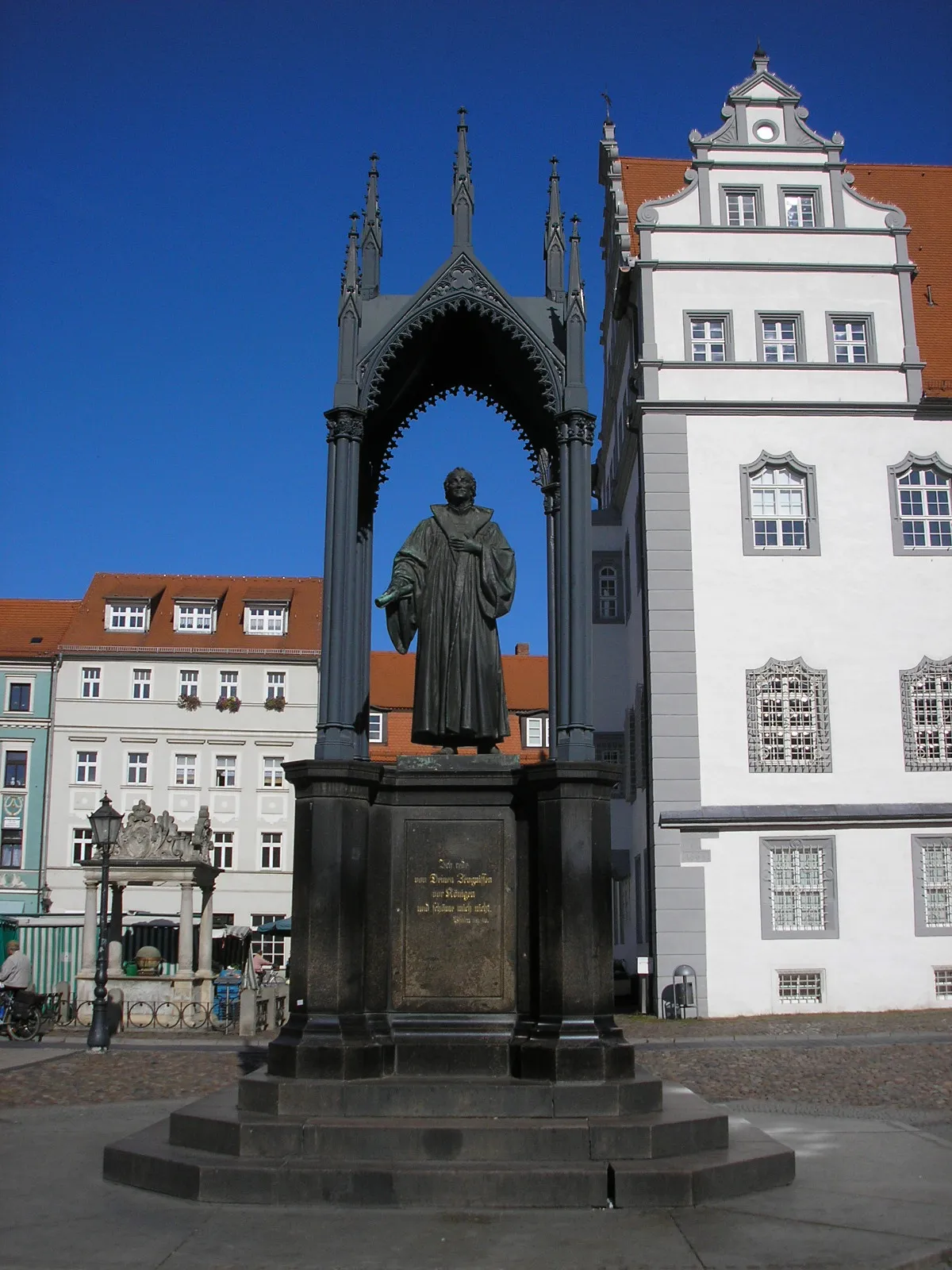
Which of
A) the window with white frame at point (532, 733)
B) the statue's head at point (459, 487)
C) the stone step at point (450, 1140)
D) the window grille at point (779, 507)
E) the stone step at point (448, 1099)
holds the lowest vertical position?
the stone step at point (450, 1140)

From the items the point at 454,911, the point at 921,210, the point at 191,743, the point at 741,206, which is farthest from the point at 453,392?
the point at 191,743

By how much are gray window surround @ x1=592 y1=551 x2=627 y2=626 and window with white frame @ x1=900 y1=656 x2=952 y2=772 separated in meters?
7.19

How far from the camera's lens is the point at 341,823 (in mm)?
8977

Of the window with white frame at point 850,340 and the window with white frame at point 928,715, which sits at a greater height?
the window with white frame at point 850,340

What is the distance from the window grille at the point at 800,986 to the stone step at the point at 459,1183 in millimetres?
18035

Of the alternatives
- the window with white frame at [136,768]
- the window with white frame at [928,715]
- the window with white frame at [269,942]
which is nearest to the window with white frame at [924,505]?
the window with white frame at [928,715]

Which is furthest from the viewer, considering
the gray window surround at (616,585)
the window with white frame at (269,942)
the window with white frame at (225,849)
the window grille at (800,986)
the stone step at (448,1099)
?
the window with white frame at (225,849)

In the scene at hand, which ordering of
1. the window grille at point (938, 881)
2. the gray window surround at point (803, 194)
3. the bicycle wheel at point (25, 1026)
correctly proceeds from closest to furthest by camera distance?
the bicycle wheel at point (25, 1026) < the window grille at point (938, 881) < the gray window surround at point (803, 194)

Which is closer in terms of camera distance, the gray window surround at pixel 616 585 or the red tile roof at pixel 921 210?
the red tile roof at pixel 921 210

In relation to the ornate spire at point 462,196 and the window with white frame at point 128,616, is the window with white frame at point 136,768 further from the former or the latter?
the ornate spire at point 462,196

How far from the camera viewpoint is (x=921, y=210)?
1289 inches

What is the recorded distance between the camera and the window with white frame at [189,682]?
50656 mm

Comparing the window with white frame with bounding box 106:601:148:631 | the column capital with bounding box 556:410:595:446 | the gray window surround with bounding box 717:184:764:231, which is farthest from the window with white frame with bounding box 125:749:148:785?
the column capital with bounding box 556:410:595:446

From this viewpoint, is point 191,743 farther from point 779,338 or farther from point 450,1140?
point 450,1140
